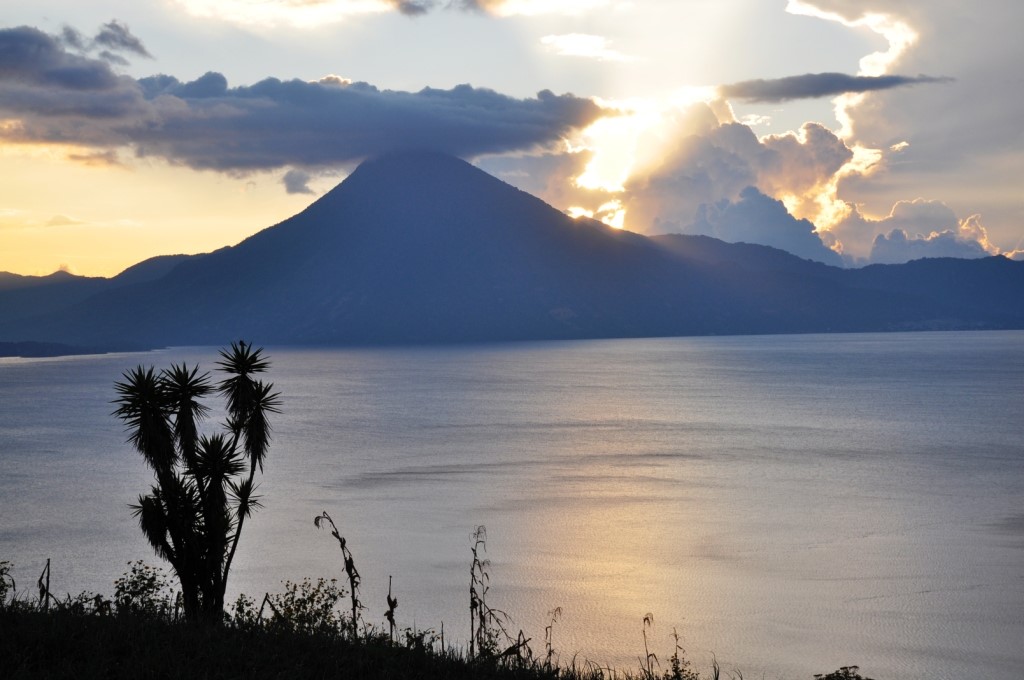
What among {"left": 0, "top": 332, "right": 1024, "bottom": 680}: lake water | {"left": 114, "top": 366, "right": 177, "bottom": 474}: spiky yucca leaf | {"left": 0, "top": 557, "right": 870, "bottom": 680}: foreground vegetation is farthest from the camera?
{"left": 0, "top": 332, "right": 1024, "bottom": 680}: lake water

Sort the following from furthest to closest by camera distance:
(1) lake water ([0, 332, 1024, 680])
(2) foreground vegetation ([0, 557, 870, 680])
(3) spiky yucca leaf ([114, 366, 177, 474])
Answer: (1) lake water ([0, 332, 1024, 680]), (3) spiky yucca leaf ([114, 366, 177, 474]), (2) foreground vegetation ([0, 557, 870, 680])

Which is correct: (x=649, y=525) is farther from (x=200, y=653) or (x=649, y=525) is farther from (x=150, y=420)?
(x=200, y=653)

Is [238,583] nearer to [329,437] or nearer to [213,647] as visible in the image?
[213,647]

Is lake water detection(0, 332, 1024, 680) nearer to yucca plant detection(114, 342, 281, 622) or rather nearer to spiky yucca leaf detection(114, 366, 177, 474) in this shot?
yucca plant detection(114, 342, 281, 622)

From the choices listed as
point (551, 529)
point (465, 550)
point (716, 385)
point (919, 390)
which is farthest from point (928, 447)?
point (716, 385)

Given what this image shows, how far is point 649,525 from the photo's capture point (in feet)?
202

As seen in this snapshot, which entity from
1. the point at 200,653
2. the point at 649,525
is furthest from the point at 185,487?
the point at 649,525

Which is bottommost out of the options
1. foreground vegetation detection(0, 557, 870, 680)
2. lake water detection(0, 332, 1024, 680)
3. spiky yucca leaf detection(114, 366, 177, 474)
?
lake water detection(0, 332, 1024, 680)

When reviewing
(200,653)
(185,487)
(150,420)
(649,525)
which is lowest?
(649,525)

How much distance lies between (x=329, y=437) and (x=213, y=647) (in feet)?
307

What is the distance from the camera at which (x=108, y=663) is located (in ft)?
55.4

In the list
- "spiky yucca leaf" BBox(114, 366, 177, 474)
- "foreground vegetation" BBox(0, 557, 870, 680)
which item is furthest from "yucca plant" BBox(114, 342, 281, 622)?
"foreground vegetation" BBox(0, 557, 870, 680)

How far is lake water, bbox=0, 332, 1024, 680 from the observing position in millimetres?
40906

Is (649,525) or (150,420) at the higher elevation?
(150,420)
